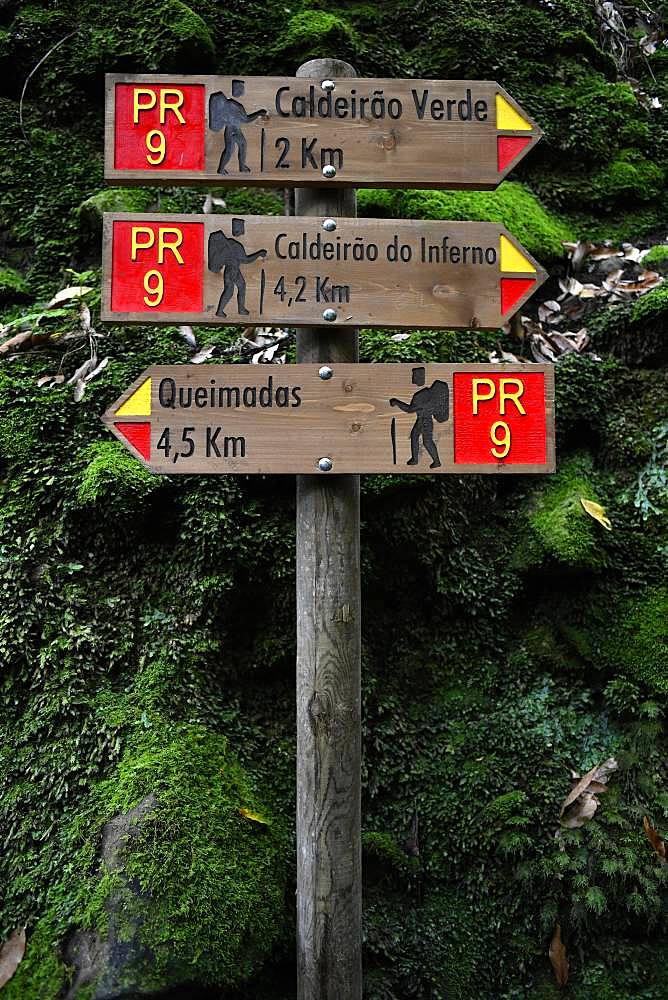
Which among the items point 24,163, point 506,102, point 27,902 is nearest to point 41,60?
point 24,163

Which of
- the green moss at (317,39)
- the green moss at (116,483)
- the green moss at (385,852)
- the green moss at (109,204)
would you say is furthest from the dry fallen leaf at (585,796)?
the green moss at (317,39)

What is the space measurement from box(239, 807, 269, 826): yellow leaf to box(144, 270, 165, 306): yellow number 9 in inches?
82.7

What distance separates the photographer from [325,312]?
9.16ft

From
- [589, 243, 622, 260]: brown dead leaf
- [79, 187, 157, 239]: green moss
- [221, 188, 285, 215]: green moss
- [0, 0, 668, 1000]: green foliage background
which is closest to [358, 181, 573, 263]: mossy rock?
[0, 0, 668, 1000]: green foliage background

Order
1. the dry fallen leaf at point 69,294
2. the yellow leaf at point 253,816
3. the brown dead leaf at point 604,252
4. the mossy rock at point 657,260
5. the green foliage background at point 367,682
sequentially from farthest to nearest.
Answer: the brown dead leaf at point 604,252, the mossy rock at point 657,260, the dry fallen leaf at point 69,294, the yellow leaf at point 253,816, the green foliage background at point 367,682

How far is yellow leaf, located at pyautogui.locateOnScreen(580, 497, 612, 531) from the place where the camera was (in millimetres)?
4129

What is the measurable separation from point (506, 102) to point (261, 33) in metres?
3.49

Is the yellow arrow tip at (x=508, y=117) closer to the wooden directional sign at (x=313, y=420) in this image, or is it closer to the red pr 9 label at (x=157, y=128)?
the wooden directional sign at (x=313, y=420)

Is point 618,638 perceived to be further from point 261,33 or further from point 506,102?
point 261,33

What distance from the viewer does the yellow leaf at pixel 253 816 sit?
3.31 metres

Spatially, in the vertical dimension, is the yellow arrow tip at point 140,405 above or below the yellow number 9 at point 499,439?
above

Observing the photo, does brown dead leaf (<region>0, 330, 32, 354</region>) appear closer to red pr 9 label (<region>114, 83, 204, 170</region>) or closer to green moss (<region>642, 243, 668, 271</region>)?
red pr 9 label (<region>114, 83, 204, 170</region>)

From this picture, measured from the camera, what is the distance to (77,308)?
15.0 ft

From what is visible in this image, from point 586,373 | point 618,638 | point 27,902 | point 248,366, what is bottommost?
point 27,902
